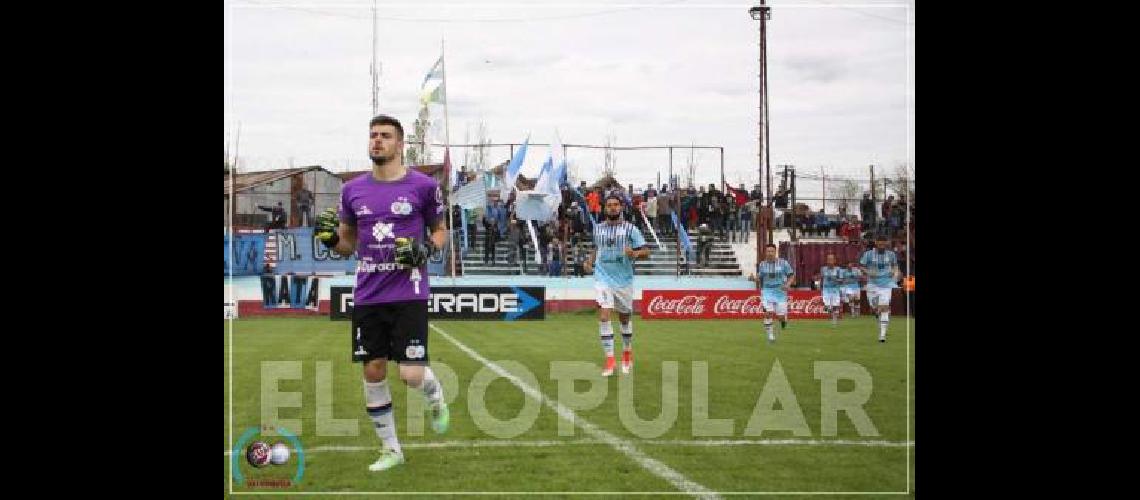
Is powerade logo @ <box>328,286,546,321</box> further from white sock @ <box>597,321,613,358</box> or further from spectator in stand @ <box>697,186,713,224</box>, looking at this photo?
white sock @ <box>597,321,613,358</box>

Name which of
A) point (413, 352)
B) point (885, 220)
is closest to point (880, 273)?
point (885, 220)

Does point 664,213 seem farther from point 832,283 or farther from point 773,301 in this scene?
point 773,301

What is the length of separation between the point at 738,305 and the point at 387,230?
67.7 feet

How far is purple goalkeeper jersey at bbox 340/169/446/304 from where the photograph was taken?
731cm

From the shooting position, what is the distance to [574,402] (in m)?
10.4

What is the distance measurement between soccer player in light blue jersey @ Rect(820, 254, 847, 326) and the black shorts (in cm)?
2083

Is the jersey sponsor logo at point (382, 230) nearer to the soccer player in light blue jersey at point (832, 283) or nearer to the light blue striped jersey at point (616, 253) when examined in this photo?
the light blue striped jersey at point (616, 253)

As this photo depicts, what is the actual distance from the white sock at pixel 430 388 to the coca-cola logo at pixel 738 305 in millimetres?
19891

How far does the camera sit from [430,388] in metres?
7.68

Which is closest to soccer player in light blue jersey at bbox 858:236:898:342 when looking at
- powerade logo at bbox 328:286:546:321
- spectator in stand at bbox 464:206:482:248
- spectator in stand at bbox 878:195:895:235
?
spectator in stand at bbox 878:195:895:235

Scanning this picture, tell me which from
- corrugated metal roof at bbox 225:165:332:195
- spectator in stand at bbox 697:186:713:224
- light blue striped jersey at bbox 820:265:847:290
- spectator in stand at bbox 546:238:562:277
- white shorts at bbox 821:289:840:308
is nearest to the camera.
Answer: corrugated metal roof at bbox 225:165:332:195

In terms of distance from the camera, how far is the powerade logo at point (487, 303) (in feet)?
74.7

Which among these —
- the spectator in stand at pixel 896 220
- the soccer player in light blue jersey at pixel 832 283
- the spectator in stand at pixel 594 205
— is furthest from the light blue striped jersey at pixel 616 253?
the soccer player in light blue jersey at pixel 832 283
